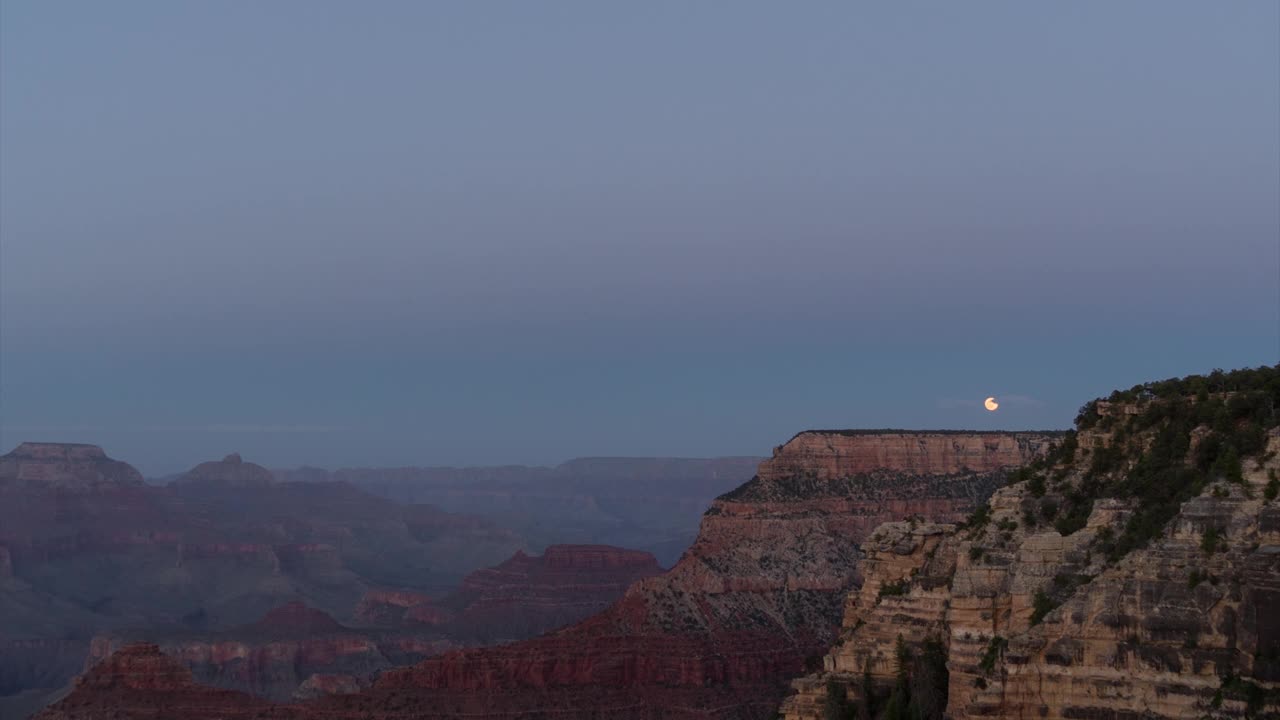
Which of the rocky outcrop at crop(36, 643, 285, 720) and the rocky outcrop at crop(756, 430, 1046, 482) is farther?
the rocky outcrop at crop(756, 430, 1046, 482)

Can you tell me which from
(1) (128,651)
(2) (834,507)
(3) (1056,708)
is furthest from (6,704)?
(3) (1056,708)

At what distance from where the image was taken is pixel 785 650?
102 metres

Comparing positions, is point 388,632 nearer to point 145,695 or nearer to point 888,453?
point 888,453

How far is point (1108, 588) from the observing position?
115ft

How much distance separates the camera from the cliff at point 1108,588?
3356 cm

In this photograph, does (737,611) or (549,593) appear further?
(549,593)

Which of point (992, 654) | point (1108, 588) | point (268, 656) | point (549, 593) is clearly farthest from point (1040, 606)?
point (549, 593)

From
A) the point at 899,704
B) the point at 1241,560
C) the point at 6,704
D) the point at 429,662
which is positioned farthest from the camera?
the point at 6,704

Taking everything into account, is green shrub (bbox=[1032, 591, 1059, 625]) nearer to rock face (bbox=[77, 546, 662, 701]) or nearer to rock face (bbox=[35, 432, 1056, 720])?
rock face (bbox=[35, 432, 1056, 720])

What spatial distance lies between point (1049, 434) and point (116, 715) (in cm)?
5658

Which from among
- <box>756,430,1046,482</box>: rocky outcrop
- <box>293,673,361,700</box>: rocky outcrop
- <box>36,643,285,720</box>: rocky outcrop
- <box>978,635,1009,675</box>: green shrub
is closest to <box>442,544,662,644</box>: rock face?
<box>293,673,361,700</box>: rocky outcrop

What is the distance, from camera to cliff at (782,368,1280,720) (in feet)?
110

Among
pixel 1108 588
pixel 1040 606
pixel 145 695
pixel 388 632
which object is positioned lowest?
pixel 388 632

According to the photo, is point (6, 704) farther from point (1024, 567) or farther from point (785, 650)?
point (1024, 567)
